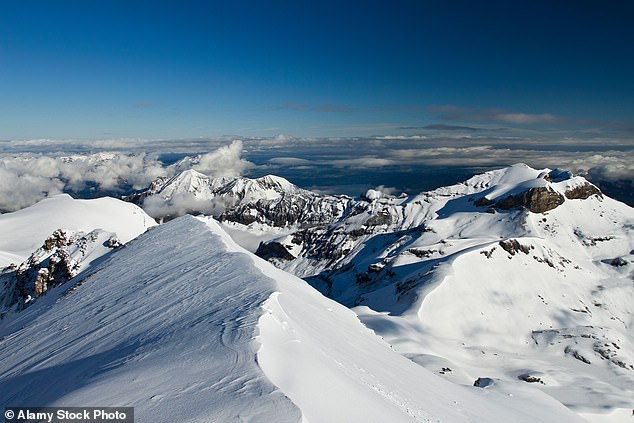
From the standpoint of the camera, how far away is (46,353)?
2130 cm

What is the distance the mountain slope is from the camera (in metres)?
10.7

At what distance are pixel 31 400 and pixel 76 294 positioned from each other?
74.0 ft

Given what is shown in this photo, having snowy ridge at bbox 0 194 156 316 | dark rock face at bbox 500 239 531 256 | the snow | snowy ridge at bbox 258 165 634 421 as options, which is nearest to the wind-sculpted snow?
snowy ridge at bbox 258 165 634 421

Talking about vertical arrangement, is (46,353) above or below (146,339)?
below

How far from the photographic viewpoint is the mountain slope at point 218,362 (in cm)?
1073

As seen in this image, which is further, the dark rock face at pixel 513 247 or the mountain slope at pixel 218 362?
the dark rock face at pixel 513 247

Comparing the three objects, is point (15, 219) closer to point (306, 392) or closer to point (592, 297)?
point (306, 392)

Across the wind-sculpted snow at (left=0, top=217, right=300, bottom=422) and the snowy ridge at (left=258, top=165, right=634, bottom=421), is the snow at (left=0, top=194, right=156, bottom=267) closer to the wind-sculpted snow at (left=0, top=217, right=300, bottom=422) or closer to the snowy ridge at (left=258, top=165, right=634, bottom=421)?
the snowy ridge at (left=258, top=165, right=634, bottom=421)

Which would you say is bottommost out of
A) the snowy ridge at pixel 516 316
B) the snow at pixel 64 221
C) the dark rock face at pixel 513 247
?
the snowy ridge at pixel 516 316

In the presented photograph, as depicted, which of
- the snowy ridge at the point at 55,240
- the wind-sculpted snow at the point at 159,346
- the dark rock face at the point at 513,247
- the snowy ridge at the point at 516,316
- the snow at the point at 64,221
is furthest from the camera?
the dark rock face at the point at 513,247

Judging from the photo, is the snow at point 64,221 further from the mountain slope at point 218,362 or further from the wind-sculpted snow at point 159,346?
the mountain slope at point 218,362

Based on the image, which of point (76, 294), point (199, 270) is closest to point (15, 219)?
point (76, 294)

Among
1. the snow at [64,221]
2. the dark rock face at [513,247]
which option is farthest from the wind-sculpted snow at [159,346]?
the dark rock face at [513,247]

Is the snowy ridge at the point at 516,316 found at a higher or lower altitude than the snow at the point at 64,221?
lower
